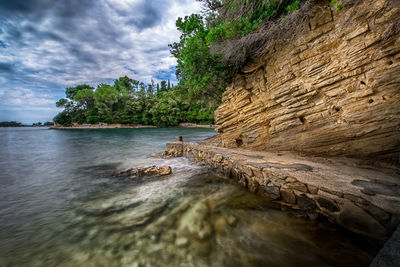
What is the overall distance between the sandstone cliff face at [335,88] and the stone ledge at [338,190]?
0.77 m

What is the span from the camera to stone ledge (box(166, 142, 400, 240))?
2.27 meters

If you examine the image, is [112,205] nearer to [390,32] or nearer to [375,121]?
[375,121]

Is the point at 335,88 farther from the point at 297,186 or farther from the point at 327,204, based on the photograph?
the point at 327,204

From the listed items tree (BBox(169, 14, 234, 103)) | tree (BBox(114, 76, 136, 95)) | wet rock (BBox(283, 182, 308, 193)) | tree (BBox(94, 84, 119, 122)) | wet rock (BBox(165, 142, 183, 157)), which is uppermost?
tree (BBox(114, 76, 136, 95))

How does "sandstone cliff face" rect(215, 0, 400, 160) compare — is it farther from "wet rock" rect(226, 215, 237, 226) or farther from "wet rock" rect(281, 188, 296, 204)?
"wet rock" rect(226, 215, 237, 226)

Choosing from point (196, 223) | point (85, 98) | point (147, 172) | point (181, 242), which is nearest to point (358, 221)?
point (196, 223)

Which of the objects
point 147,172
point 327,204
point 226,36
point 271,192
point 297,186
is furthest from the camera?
point 147,172

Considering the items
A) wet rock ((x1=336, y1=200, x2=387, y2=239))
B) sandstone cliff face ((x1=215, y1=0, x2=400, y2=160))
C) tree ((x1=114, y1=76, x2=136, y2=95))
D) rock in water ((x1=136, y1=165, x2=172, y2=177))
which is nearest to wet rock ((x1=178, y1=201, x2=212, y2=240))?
wet rock ((x1=336, y1=200, x2=387, y2=239))

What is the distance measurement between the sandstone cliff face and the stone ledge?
30.2 inches

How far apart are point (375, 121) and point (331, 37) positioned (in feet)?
8.31

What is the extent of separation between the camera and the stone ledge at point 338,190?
2268mm

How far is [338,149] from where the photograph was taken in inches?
174

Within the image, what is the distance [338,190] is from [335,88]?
10.4 ft

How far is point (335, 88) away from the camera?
434 centimetres
